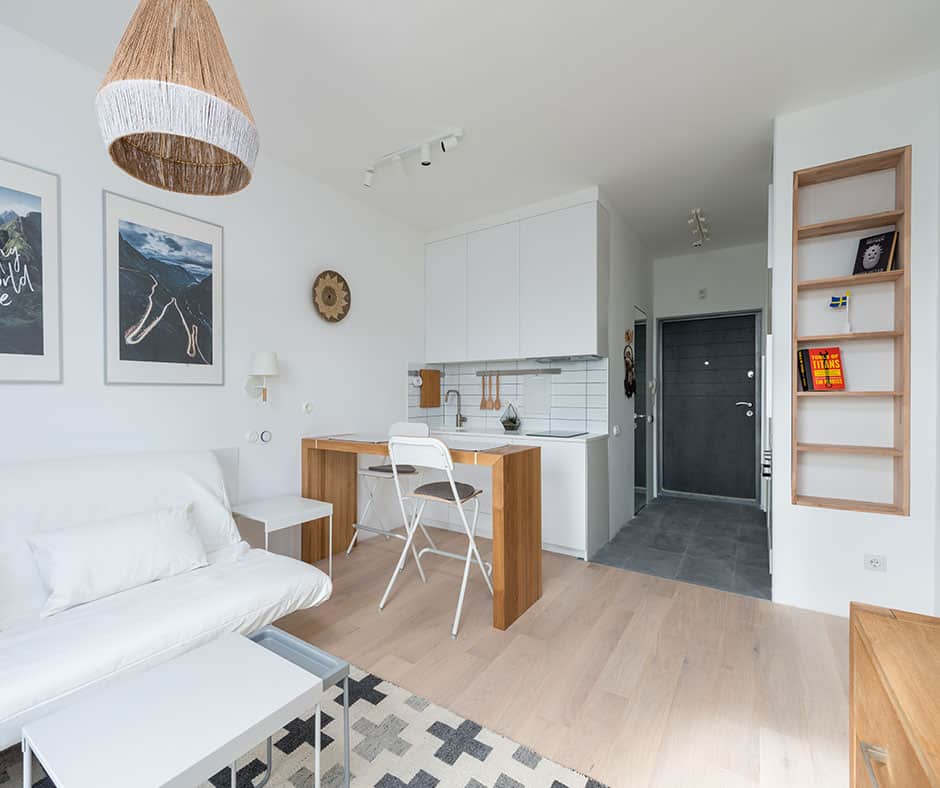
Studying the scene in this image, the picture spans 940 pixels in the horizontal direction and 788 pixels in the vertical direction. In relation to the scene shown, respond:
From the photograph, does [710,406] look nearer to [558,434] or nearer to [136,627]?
[558,434]

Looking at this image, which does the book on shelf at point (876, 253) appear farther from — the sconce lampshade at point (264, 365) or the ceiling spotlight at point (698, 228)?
the sconce lampshade at point (264, 365)

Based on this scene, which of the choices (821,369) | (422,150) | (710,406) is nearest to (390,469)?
(422,150)

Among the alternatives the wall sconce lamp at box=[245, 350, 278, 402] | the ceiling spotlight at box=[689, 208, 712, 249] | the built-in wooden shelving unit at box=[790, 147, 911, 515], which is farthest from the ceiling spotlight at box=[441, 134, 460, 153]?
the ceiling spotlight at box=[689, 208, 712, 249]

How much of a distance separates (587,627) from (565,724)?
0.72 m

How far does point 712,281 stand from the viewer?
4.82 metres

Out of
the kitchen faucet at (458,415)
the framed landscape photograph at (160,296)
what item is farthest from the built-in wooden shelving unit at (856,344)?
the framed landscape photograph at (160,296)

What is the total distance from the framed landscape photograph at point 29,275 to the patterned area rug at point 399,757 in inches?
56.2

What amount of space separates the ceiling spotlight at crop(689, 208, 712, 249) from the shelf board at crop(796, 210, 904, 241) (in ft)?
4.35

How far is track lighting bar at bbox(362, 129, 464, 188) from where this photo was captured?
2.68 metres

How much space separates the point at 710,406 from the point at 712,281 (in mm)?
1313

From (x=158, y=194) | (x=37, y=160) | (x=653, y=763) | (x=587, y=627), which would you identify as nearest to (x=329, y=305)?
(x=158, y=194)

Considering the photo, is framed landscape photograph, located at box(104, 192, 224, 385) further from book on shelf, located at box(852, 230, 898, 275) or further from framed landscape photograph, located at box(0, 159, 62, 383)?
book on shelf, located at box(852, 230, 898, 275)

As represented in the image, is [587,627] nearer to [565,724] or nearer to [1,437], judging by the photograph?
[565,724]

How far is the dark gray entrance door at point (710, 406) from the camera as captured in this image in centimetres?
482
